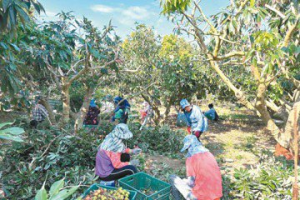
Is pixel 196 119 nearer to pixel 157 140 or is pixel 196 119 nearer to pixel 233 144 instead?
pixel 157 140

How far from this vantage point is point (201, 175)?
2.69 m

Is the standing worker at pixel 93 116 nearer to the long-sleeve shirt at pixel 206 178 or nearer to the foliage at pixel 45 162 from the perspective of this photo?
the foliage at pixel 45 162

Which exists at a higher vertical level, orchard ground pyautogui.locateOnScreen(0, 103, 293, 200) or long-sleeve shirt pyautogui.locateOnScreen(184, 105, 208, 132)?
long-sleeve shirt pyautogui.locateOnScreen(184, 105, 208, 132)

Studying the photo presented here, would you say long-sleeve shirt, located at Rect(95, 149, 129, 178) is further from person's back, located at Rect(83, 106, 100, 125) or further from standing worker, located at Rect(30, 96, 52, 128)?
person's back, located at Rect(83, 106, 100, 125)

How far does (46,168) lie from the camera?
3.45 metres

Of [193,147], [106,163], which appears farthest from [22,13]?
[193,147]

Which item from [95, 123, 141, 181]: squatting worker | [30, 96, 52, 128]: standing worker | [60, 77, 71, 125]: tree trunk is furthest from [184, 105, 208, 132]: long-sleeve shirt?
[30, 96, 52, 128]: standing worker

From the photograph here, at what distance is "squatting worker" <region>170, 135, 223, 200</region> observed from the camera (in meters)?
2.64

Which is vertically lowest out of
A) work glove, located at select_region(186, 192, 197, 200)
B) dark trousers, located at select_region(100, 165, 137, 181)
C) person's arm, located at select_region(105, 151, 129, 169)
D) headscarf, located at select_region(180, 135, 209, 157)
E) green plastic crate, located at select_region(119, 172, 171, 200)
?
work glove, located at select_region(186, 192, 197, 200)

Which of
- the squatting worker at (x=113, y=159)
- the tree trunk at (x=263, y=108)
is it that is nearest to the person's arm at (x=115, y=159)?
the squatting worker at (x=113, y=159)

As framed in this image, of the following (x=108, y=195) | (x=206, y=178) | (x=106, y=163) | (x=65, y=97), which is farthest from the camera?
(x=65, y=97)

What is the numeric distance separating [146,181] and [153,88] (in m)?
4.61

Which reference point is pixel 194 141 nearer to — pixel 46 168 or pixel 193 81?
pixel 46 168

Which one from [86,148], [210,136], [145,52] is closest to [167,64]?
[145,52]
